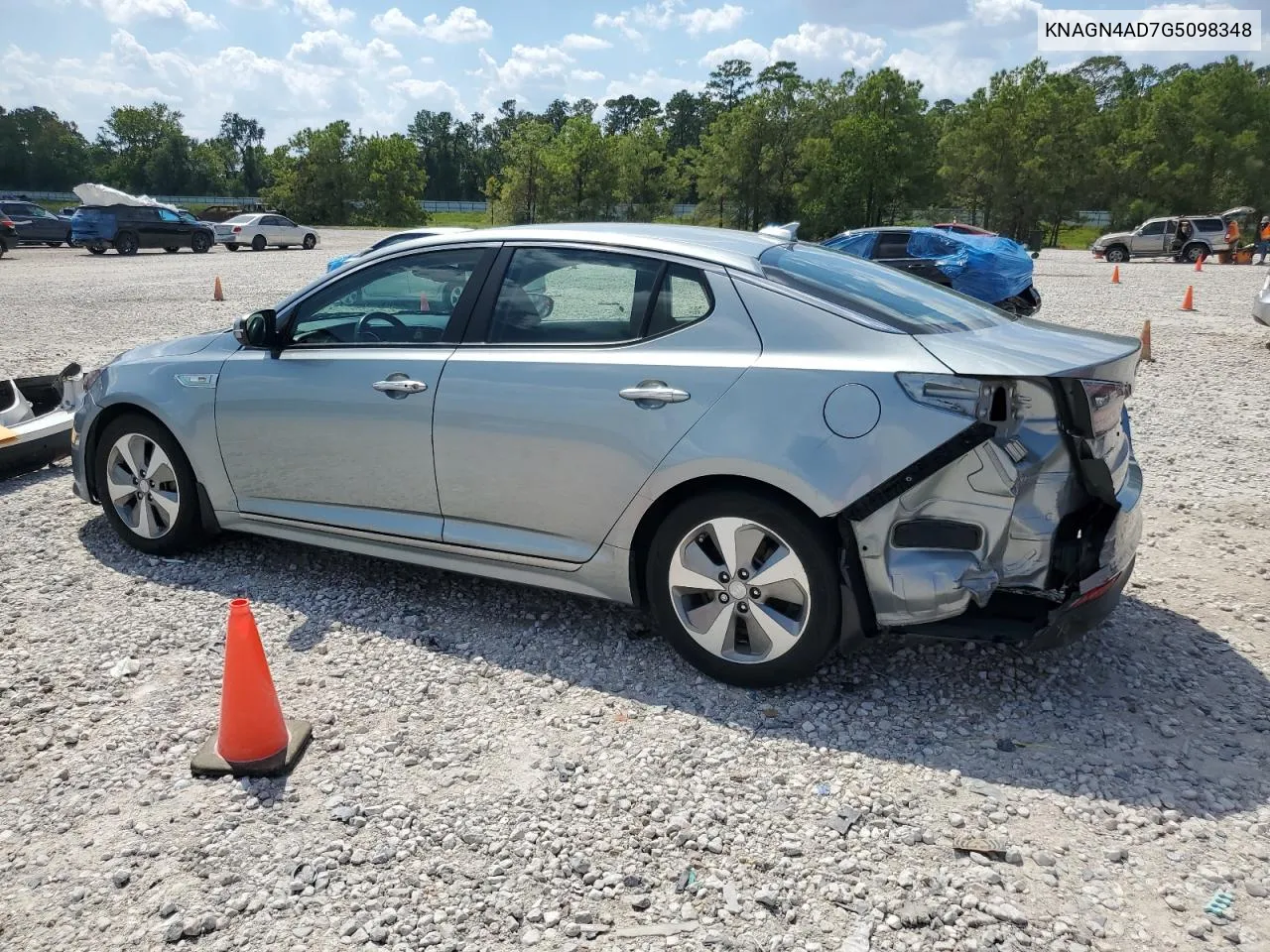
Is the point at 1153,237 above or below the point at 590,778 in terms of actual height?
above

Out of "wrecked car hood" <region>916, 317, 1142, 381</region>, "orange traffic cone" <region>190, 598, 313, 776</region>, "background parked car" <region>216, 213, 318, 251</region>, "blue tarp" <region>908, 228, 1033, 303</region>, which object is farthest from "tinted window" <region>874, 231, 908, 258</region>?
"background parked car" <region>216, 213, 318, 251</region>

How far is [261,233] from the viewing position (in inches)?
1501

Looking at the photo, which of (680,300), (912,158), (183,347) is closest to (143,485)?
(183,347)

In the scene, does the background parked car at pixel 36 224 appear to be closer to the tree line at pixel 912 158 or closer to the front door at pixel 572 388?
the tree line at pixel 912 158

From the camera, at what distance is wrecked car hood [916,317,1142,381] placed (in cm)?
326

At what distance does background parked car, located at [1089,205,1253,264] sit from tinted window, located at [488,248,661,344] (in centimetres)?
3862

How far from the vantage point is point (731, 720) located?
3598mm

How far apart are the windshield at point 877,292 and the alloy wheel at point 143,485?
3.33 meters

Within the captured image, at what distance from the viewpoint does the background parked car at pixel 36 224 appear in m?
36.0

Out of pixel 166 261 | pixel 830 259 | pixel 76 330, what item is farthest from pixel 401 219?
pixel 830 259

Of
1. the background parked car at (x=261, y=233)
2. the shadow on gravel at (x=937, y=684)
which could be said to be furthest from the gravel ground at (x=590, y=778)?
the background parked car at (x=261, y=233)

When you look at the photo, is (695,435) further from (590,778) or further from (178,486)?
(178,486)

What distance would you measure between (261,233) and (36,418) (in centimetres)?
3408

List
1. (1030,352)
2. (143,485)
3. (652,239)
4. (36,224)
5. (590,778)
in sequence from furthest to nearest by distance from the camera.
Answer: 1. (36,224)
2. (143,485)
3. (652,239)
4. (1030,352)
5. (590,778)
